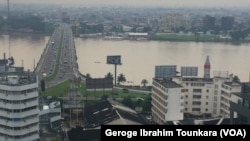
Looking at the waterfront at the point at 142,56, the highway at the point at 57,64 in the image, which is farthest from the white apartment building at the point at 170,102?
the waterfront at the point at 142,56

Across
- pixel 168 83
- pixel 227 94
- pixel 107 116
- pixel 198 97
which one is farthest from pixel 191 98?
pixel 107 116

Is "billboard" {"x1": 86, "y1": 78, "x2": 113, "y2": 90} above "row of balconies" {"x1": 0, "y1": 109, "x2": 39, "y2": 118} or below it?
below

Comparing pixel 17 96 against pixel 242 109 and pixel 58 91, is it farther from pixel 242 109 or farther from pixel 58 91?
pixel 58 91

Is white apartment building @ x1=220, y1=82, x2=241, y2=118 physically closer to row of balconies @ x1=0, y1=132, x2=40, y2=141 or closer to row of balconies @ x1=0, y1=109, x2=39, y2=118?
row of balconies @ x1=0, y1=132, x2=40, y2=141

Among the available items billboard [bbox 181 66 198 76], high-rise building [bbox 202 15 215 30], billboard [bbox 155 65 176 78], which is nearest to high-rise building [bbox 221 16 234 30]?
high-rise building [bbox 202 15 215 30]

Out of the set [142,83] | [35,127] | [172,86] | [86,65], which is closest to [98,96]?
[142,83]

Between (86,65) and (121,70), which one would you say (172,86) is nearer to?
(121,70)
